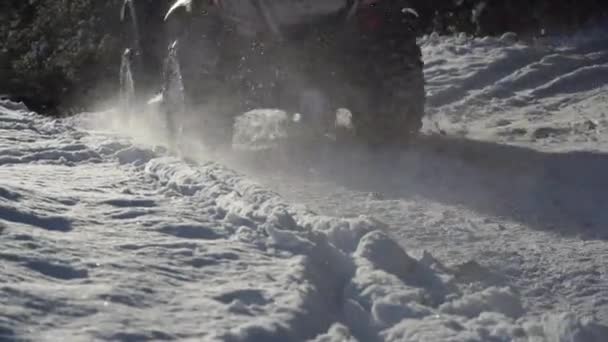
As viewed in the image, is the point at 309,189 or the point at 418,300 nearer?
the point at 418,300

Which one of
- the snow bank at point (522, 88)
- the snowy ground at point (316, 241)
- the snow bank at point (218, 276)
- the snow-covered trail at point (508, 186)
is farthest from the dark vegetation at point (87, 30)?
the snow bank at point (218, 276)

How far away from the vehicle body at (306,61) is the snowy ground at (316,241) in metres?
0.37

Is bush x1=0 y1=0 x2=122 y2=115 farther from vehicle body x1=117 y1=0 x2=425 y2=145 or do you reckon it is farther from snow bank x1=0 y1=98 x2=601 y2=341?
snow bank x1=0 y1=98 x2=601 y2=341

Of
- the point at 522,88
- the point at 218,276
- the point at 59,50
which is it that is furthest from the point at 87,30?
the point at 218,276

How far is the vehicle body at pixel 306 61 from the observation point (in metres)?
6.94

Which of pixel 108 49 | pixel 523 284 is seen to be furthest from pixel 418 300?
pixel 108 49

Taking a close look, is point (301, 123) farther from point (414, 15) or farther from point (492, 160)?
point (492, 160)

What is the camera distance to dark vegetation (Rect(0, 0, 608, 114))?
40.0 feet

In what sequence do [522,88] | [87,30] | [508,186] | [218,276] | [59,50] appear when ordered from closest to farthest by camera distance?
[218,276] → [508,186] → [522,88] → [59,50] → [87,30]

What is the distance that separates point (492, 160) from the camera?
6.46 metres

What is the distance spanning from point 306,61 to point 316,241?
9.38ft

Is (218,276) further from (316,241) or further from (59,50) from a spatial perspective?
(59,50)

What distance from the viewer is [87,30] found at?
55.2 ft

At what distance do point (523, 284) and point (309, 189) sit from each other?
2.19m
